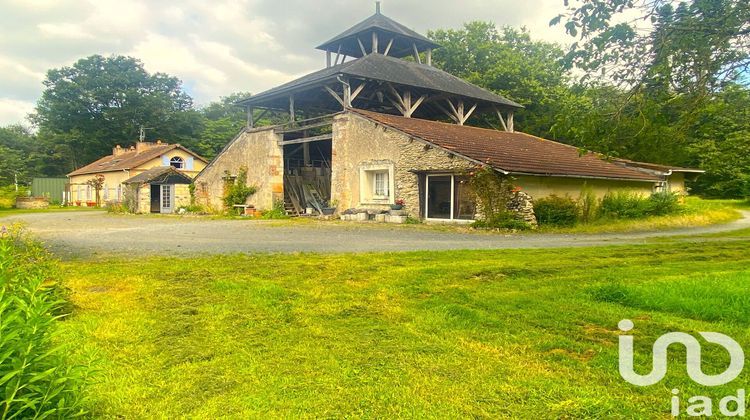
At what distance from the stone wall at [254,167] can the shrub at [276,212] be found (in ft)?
0.82

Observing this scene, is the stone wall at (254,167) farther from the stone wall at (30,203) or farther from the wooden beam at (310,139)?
the stone wall at (30,203)

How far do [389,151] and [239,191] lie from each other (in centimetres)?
1030

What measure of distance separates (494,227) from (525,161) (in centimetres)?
337

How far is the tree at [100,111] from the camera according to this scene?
5588 centimetres

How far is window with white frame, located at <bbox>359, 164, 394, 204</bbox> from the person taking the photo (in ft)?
61.3

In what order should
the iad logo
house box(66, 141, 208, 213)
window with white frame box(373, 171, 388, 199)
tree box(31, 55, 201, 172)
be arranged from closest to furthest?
1. the iad logo
2. window with white frame box(373, 171, 388, 199)
3. house box(66, 141, 208, 213)
4. tree box(31, 55, 201, 172)

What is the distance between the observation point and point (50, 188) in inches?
1933

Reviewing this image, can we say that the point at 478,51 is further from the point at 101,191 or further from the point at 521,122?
the point at 101,191

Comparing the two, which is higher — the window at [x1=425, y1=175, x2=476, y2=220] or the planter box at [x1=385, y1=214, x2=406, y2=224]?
the window at [x1=425, y1=175, x2=476, y2=220]

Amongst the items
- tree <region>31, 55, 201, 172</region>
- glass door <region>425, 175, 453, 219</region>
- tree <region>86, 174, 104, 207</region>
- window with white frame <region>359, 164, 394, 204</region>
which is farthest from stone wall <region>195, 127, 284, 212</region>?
tree <region>31, 55, 201, 172</region>

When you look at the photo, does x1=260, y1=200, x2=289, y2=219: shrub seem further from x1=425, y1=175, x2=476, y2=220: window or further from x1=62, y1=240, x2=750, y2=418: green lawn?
x1=62, y1=240, x2=750, y2=418: green lawn

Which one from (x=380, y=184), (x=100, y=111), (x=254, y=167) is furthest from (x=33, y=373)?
(x=100, y=111)

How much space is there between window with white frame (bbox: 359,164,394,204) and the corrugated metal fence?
4157 centimetres

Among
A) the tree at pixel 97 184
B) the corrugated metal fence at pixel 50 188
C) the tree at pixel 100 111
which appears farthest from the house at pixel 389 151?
the tree at pixel 100 111
